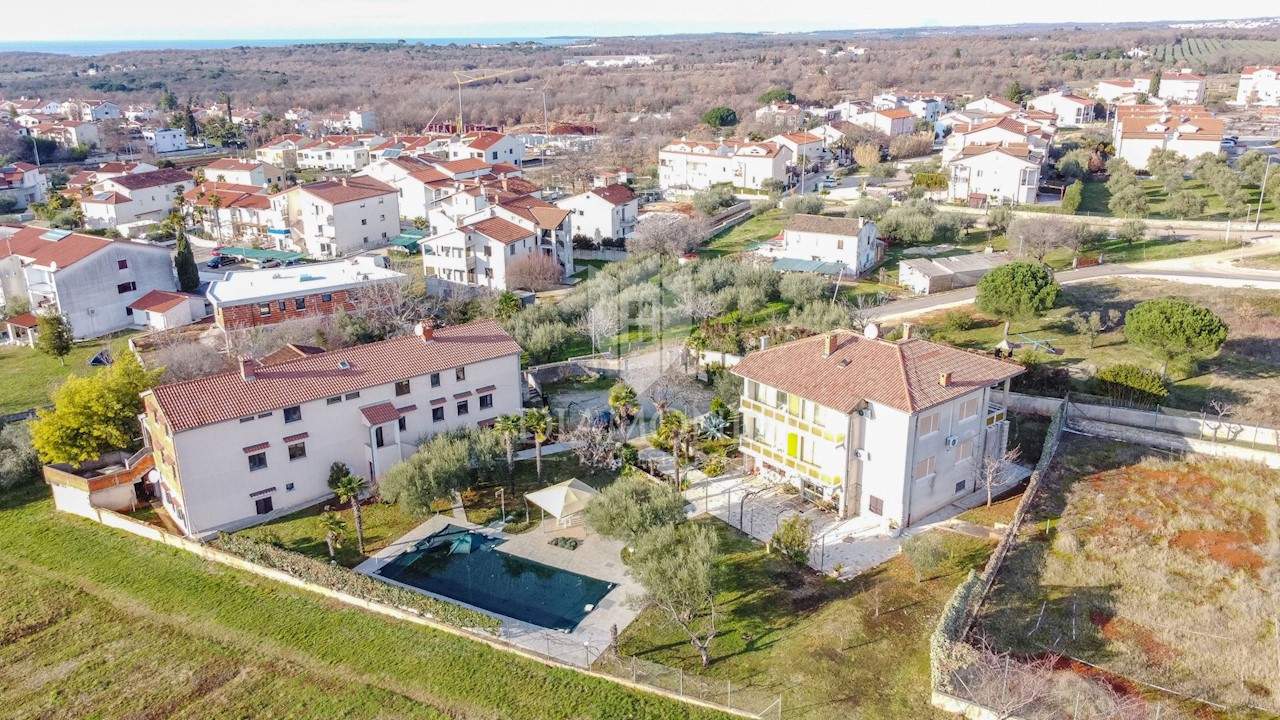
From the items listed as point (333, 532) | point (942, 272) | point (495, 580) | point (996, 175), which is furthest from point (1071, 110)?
point (333, 532)

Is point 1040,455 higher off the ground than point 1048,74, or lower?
lower

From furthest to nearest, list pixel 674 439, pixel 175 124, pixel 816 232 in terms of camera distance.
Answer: pixel 175 124 < pixel 816 232 < pixel 674 439

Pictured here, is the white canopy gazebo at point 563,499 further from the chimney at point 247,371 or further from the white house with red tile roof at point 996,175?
the white house with red tile roof at point 996,175

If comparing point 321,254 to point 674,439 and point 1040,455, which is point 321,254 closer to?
point 674,439

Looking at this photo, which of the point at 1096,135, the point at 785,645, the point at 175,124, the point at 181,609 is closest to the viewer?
the point at 785,645

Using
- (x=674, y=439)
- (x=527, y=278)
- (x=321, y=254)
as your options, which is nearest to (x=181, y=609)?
(x=674, y=439)

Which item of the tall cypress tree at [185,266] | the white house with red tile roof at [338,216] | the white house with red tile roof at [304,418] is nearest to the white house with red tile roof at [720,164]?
the white house with red tile roof at [338,216]
